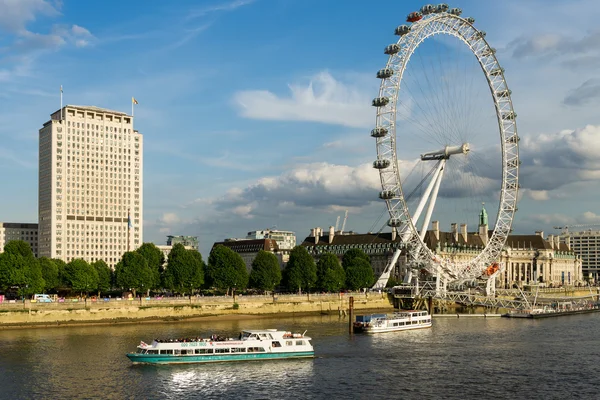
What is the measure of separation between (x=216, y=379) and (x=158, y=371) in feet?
21.7

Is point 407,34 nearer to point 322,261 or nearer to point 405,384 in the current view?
point 322,261

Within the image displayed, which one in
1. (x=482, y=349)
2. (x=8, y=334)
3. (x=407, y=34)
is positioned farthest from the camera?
(x=407, y=34)

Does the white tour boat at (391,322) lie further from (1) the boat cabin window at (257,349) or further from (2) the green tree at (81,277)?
(2) the green tree at (81,277)

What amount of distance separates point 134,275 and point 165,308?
12.5 meters

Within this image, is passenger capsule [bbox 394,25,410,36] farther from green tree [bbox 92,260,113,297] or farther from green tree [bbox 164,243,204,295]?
green tree [bbox 92,260,113,297]

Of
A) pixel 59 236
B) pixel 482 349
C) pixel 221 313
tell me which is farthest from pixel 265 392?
pixel 59 236

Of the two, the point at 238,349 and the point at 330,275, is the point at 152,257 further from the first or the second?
the point at 238,349

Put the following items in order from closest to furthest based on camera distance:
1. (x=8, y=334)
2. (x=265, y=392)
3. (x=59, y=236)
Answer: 1. (x=265, y=392)
2. (x=8, y=334)
3. (x=59, y=236)

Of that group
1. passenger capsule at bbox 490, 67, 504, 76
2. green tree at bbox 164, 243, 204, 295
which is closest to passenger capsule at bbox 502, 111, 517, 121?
passenger capsule at bbox 490, 67, 504, 76

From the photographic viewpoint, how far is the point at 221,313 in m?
116

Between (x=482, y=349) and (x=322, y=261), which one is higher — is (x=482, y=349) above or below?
below

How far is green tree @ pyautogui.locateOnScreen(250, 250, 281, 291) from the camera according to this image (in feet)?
440

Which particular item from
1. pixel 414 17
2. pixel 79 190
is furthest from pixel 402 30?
pixel 79 190

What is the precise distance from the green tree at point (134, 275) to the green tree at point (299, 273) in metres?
26.8
